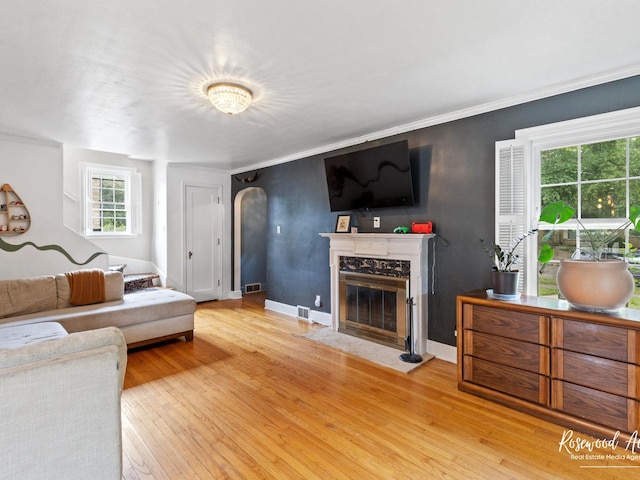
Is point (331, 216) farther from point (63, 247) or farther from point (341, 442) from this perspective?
point (63, 247)

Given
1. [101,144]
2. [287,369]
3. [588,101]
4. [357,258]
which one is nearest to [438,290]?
[357,258]

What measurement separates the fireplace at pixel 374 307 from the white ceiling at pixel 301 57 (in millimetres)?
1721

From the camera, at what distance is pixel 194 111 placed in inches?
120

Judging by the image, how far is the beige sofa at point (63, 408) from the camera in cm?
118

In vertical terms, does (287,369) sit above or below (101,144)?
below

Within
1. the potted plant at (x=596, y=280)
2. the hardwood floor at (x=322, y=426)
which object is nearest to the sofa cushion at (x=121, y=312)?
the hardwood floor at (x=322, y=426)

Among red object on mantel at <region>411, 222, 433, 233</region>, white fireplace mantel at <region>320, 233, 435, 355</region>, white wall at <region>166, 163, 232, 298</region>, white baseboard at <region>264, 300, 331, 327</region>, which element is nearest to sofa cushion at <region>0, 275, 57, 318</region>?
white wall at <region>166, 163, 232, 298</region>

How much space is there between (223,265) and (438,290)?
407cm

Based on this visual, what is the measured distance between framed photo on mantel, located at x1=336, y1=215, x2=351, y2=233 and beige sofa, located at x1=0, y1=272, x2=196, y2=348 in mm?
2009

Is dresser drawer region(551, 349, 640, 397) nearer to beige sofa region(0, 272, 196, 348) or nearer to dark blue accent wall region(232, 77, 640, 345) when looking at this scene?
dark blue accent wall region(232, 77, 640, 345)

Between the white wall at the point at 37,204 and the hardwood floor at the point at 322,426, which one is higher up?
the white wall at the point at 37,204

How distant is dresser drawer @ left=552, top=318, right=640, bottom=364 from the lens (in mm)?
1896

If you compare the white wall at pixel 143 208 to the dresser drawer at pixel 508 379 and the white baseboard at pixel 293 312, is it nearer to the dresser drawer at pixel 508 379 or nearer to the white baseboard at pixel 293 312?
the white baseboard at pixel 293 312

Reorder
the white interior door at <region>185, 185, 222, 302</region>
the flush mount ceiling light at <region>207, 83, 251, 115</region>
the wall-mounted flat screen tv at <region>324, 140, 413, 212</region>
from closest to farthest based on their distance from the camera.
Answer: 1. the flush mount ceiling light at <region>207, 83, 251, 115</region>
2. the wall-mounted flat screen tv at <region>324, 140, 413, 212</region>
3. the white interior door at <region>185, 185, 222, 302</region>
